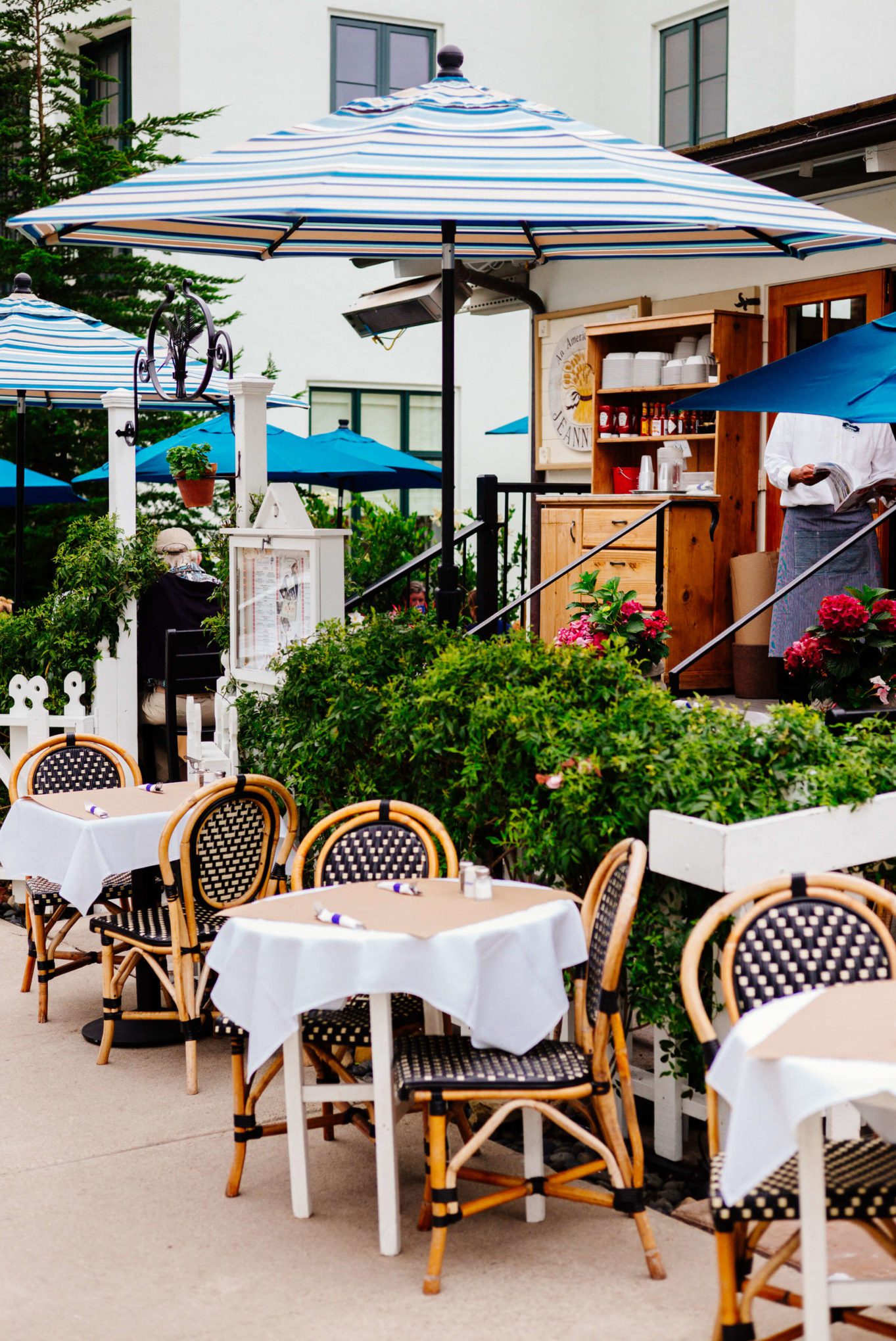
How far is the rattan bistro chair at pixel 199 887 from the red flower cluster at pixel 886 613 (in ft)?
7.73

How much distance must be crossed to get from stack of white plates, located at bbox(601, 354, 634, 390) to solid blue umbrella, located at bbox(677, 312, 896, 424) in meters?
3.16

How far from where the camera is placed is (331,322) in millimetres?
16688

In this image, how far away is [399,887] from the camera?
169 inches

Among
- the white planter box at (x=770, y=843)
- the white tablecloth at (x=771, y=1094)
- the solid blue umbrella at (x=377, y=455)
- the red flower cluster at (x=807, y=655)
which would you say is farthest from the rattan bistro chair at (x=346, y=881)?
the solid blue umbrella at (x=377, y=455)

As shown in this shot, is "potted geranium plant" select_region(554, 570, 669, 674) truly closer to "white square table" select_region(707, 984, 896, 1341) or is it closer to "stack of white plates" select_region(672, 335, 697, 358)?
"stack of white plates" select_region(672, 335, 697, 358)

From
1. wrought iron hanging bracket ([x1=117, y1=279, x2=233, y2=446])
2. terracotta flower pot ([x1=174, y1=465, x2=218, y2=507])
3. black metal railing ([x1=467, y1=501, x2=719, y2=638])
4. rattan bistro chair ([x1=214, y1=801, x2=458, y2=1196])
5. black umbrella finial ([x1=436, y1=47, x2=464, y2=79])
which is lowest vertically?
rattan bistro chair ([x1=214, y1=801, x2=458, y2=1196])

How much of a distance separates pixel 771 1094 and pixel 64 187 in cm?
1287

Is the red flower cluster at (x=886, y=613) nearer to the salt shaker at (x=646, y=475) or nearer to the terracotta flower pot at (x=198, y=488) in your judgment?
the salt shaker at (x=646, y=475)

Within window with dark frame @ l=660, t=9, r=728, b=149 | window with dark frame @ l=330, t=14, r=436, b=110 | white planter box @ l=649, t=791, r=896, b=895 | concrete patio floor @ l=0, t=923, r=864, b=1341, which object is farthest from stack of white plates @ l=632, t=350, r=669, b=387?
window with dark frame @ l=330, t=14, r=436, b=110

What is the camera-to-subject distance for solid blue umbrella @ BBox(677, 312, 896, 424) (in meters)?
5.54

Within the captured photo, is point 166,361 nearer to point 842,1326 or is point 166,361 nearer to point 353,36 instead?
point 842,1326

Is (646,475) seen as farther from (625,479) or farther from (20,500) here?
(20,500)

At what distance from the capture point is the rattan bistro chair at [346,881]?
4.24 metres

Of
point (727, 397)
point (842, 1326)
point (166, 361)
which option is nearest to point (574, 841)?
point (842, 1326)
